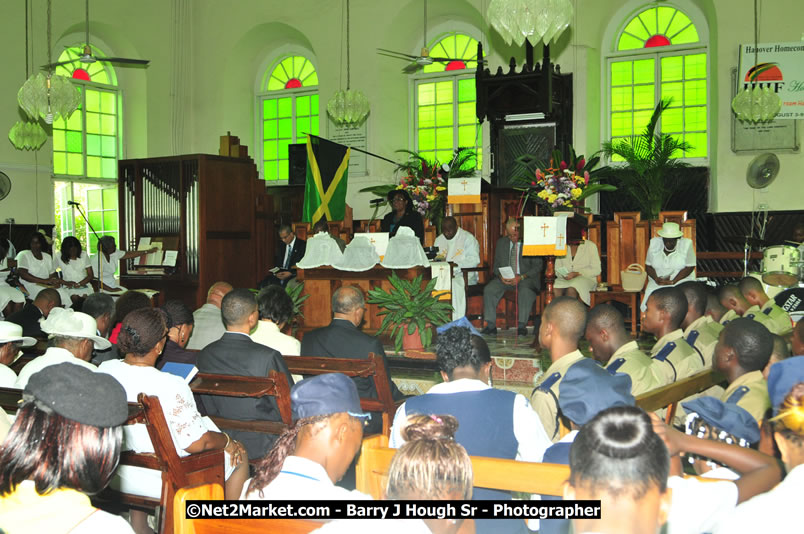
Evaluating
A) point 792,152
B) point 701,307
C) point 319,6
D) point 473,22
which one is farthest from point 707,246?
point 319,6

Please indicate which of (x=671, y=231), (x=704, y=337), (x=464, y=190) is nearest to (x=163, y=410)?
(x=704, y=337)

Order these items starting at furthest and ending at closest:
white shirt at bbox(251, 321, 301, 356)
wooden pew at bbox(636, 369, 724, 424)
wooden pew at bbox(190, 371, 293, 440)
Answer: white shirt at bbox(251, 321, 301, 356), wooden pew at bbox(190, 371, 293, 440), wooden pew at bbox(636, 369, 724, 424)

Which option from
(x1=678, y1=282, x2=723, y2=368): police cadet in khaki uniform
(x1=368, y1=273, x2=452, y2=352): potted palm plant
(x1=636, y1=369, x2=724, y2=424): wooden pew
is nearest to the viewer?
(x1=636, y1=369, x2=724, y2=424): wooden pew

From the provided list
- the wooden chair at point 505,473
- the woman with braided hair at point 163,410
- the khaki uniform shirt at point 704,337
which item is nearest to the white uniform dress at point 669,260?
the khaki uniform shirt at point 704,337

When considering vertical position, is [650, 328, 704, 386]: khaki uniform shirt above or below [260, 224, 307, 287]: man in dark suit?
below

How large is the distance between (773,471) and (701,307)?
2881 mm

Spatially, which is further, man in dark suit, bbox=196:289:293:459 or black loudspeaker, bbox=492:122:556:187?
black loudspeaker, bbox=492:122:556:187

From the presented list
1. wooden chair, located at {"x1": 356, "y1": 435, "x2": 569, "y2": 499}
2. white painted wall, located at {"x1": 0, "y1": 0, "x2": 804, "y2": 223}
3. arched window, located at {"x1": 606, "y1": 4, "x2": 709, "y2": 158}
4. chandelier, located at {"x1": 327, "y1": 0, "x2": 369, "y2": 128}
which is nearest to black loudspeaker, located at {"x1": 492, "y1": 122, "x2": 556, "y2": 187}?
white painted wall, located at {"x1": 0, "y1": 0, "x2": 804, "y2": 223}

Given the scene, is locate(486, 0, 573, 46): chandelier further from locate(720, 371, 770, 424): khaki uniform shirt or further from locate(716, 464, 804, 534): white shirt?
→ locate(716, 464, 804, 534): white shirt

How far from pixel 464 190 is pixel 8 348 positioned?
18.4 feet

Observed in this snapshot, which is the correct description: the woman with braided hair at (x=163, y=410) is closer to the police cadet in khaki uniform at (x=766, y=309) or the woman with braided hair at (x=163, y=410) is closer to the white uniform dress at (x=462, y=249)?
the police cadet in khaki uniform at (x=766, y=309)

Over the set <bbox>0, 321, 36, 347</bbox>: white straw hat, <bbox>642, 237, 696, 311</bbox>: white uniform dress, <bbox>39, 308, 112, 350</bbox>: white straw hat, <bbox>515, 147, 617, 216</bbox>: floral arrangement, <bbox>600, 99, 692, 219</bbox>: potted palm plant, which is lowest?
<bbox>0, 321, 36, 347</bbox>: white straw hat

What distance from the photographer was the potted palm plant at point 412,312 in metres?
5.89

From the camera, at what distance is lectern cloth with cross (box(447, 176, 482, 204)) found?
8.58 metres
